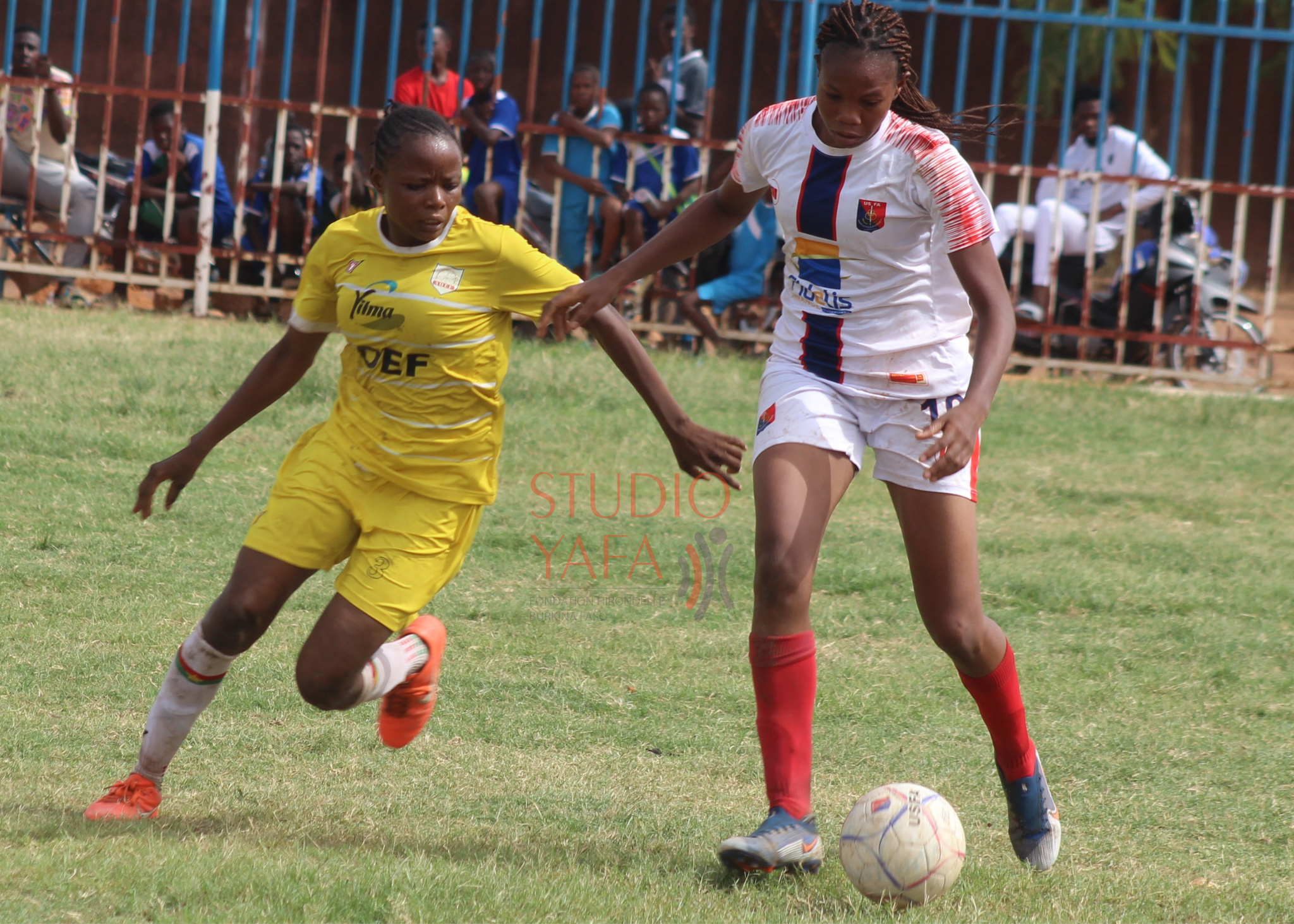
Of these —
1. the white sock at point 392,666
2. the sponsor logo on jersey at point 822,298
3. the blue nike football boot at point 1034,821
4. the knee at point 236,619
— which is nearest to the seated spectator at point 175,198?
the white sock at point 392,666

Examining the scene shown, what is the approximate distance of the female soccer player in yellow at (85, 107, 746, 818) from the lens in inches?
152

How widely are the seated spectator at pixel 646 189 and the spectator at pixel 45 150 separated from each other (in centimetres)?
394

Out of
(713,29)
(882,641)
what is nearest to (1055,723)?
(882,641)

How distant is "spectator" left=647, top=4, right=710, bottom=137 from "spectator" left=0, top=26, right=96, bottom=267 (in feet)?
14.8

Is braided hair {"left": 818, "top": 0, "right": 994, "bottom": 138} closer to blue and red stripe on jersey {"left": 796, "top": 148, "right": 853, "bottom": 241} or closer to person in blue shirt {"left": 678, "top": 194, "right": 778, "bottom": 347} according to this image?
blue and red stripe on jersey {"left": 796, "top": 148, "right": 853, "bottom": 241}

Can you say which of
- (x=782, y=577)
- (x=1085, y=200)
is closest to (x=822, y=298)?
(x=782, y=577)

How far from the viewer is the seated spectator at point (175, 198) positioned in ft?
36.0

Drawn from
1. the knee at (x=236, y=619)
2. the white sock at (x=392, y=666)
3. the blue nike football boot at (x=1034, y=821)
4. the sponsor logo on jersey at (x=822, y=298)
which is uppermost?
the sponsor logo on jersey at (x=822, y=298)

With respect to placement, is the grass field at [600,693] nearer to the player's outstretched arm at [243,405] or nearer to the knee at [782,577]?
the knee at [782,577]

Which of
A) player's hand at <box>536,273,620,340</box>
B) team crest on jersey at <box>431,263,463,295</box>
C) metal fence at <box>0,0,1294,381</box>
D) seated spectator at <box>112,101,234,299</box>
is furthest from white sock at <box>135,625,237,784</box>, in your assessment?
seated spectator at <box>112,101,234,299</box>

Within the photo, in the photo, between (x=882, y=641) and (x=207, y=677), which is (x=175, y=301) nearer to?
(x=882, y=641)

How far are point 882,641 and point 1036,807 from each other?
2.14m

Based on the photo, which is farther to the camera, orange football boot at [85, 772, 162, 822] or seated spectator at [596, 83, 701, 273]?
seated spectator at [596, 83, 701, 273]

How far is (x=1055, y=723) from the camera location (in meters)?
5.29
